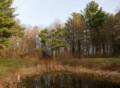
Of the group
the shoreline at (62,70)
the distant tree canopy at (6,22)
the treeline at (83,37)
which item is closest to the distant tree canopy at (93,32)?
the treeline at (83,37)

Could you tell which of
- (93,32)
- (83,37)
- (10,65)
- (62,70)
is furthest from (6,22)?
(83,37)

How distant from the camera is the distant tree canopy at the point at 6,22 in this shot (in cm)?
3503

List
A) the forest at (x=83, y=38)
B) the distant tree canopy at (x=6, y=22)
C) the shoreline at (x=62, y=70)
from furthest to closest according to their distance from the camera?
the forest at (x=83, y=38)
the distant tree canopy at (x=6, y=22)
the shoreline at (x=62, y=70)

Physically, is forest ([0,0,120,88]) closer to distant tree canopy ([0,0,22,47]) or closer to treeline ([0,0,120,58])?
treeline ([0,0,120,58])

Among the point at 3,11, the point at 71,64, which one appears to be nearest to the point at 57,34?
the point at 3,11

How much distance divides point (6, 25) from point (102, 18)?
31020 millimetres

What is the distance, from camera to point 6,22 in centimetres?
3512

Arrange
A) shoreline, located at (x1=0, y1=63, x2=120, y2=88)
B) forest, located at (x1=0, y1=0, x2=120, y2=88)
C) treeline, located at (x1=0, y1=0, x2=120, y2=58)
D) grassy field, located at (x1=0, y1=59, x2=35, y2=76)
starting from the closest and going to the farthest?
shoreline, located at (x1=0, y1=63, x2=120, y2=88) → grassy field, located at (x1=0, y1=59, x2=35, y2=76) → forest, located at (x1=0, y1=0, x2=120, y2=88) → treeline, located at (x1=0, y1=0, x2=120, y2=58)

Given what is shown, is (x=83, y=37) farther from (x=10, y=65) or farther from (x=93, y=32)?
(x=10, y=65)

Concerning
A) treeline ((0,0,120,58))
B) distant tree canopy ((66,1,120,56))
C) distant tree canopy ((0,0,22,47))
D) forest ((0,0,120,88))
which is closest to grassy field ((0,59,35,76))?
distant tree canopy ((0,0,22,47))

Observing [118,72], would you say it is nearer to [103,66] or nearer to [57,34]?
[103,66]

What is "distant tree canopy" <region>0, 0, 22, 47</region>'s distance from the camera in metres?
35.0

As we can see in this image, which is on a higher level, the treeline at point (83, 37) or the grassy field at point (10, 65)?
the treeline at point (83, 37)

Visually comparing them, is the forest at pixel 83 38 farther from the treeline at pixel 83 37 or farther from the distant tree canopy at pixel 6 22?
the distant tree canopy at pixel 6 22
